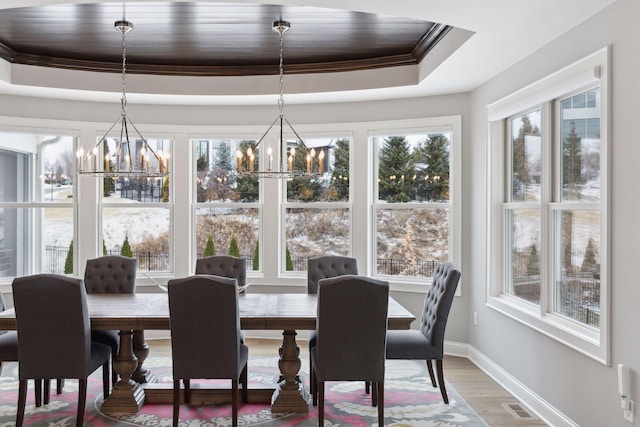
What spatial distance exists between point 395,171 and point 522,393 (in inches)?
100

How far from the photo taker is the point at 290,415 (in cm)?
374

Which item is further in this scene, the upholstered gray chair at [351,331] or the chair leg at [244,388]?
the chair leg at [244,388]

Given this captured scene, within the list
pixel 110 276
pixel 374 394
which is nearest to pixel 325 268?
pixel 374 394

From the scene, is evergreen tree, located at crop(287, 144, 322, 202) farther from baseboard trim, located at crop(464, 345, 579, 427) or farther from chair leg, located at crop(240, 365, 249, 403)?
chair leg, located at crop(240, 365, 249, 403)

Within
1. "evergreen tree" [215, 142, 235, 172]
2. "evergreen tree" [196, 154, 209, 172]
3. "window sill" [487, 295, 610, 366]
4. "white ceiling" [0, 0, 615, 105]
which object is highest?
"white ceiling" [0, 0, 615, 105]

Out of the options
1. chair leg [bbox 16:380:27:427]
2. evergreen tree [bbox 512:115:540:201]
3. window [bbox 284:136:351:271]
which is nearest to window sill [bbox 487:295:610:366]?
evergreen tree [bbox 512:115:540:201]

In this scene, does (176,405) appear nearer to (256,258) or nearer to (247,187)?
(256,258)

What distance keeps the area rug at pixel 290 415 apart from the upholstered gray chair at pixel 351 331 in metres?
0.38

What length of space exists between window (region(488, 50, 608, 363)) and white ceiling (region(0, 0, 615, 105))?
12.6 inches

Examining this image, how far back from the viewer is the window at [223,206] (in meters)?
6.11

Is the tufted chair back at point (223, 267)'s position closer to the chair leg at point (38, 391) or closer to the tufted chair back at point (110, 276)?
the tufted chair back at point (110, 276)

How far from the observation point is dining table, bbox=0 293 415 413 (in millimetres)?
3611

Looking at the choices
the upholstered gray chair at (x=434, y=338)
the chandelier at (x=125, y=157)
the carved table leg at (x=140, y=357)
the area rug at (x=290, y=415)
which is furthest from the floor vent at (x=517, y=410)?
the chandelier at (x=125, y=157)

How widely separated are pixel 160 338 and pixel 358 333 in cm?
335
